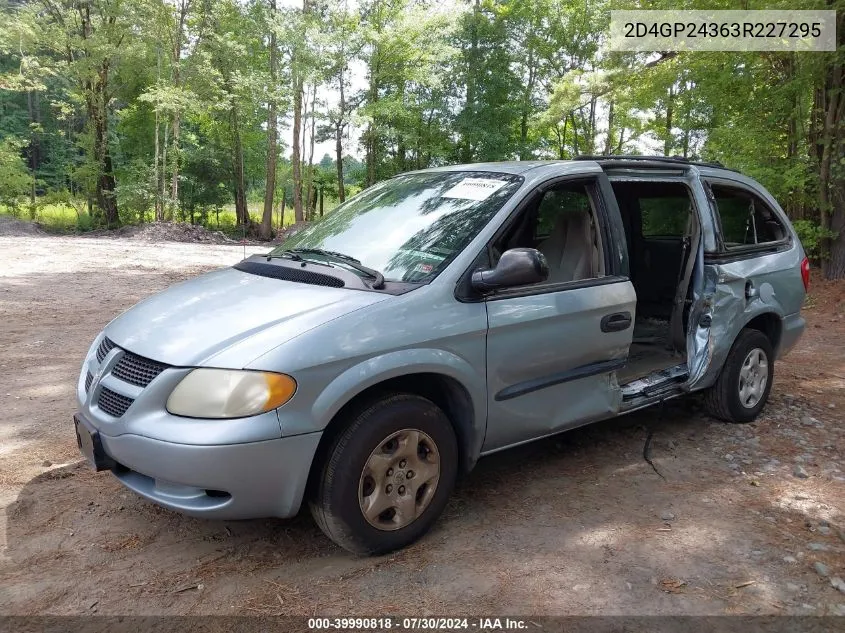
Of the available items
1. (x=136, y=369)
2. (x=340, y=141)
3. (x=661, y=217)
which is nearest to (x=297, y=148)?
(x=340, y=141)

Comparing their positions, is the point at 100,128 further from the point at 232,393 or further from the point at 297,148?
the point at 232,393

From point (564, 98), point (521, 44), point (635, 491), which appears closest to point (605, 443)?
point (635, 491)

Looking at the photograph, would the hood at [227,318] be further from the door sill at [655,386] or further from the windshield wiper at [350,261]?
the door sill at [655,386]

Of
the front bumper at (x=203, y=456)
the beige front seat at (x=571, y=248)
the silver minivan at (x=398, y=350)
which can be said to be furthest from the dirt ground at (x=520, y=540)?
the beige front seat at (x=571, y=248)

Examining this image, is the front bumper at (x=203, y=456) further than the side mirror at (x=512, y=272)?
No

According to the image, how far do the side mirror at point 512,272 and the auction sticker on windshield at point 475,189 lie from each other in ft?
1.91

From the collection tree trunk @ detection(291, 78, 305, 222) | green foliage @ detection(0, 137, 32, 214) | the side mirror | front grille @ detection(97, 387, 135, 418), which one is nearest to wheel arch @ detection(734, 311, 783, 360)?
the side mirror

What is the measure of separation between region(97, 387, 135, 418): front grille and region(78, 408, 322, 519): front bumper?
0.37ft

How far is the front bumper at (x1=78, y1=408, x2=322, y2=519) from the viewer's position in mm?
2424

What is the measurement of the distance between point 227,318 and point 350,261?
76cm

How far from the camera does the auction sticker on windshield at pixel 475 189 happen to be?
3469mm

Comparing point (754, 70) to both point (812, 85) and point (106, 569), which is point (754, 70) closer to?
point (812, 85)

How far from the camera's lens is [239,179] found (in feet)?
105

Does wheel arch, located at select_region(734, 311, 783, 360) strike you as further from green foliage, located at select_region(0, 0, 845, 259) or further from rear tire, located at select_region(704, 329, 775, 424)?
green foliage, located at select_region(0, 0, 845, 259)
